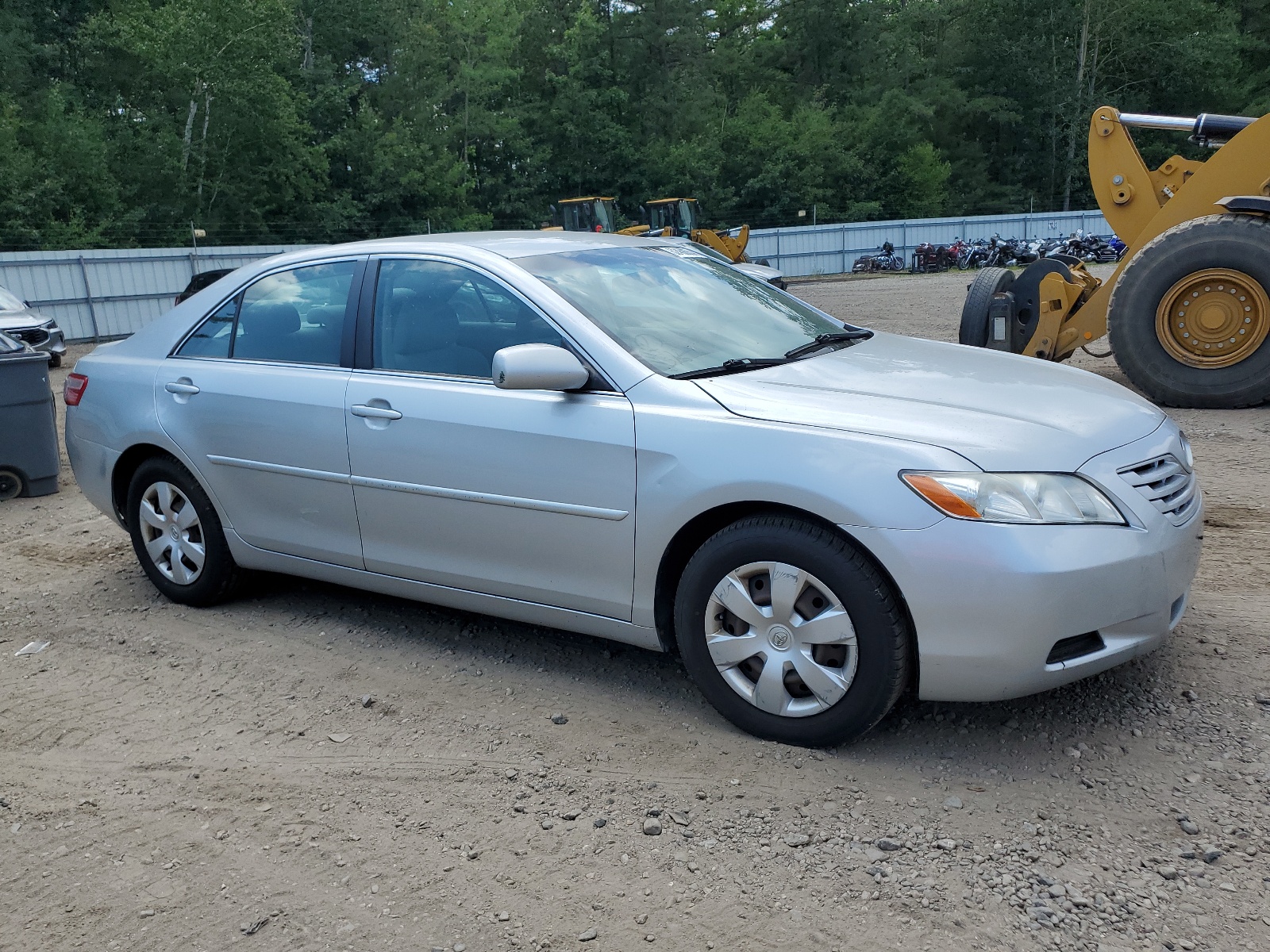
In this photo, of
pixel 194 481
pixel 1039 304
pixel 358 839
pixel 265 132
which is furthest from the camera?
pixel 265 132

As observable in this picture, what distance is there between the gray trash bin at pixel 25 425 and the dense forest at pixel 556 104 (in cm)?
2945

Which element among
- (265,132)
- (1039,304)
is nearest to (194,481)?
(1039,304)

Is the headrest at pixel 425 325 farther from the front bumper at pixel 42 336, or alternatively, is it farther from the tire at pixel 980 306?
the front bumper at pixel 42 336

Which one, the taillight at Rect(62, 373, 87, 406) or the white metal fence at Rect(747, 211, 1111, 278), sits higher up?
the taillight at Rect(62, 373, 87, 406)

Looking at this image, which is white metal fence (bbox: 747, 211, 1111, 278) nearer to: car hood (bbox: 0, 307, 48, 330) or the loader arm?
car hood (bbox: 0, 307, 48, 330)

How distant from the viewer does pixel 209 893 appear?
9.82 feet

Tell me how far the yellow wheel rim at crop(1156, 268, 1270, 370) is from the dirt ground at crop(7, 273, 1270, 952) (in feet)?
15.5

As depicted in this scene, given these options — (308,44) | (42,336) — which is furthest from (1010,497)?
(308,44)

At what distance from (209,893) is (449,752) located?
920 mm

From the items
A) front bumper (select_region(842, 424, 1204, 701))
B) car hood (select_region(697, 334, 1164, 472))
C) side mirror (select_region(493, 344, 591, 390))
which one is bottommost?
front bumper (select_region(842, 424, 1204, 701))

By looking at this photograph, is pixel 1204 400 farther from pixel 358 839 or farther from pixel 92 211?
pixel 92 211

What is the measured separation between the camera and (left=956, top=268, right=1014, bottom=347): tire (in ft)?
33.0

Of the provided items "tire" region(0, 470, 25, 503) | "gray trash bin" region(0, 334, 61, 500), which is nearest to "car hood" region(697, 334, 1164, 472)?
"gray trash bin" region(0, 334, 61, 500)

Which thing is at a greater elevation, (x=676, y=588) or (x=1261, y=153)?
(x=1261, y=153)
